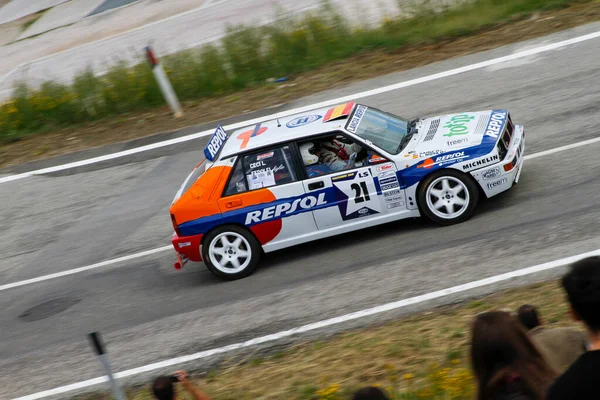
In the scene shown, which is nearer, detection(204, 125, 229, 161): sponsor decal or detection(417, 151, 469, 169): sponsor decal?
detection(417, 151, 469, 169): sponsor decal

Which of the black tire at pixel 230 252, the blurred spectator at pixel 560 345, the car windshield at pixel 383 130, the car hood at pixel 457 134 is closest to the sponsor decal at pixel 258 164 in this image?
the black tire at pixel 230 252

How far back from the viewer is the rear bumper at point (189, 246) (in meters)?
10.8

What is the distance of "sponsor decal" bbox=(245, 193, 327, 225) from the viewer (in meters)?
10.4

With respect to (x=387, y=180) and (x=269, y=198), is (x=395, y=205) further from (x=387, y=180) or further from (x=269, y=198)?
(x=269, y=198)

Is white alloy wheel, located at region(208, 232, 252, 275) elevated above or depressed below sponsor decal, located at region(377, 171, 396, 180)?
below

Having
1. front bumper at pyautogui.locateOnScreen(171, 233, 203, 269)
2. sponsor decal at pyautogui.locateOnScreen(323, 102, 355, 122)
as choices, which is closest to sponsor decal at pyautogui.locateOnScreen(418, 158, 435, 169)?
sponsor decal at pyautogui.locateOnScreen(323, 102, 355, 122)

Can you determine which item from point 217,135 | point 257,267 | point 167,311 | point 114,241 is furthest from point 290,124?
point 114,241

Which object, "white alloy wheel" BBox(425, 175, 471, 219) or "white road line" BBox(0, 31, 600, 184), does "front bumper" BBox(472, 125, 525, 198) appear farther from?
"white road line" BBox(0, 31, 600, 184)

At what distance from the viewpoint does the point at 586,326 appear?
12.1 feet

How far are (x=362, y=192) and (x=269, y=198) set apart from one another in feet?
3.84

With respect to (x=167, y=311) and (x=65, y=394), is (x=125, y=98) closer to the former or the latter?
(x=167, y=311)

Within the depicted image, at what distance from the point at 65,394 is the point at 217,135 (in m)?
3.84

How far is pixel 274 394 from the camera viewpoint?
773 cm

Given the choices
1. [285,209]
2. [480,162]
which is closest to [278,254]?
[285,209]
